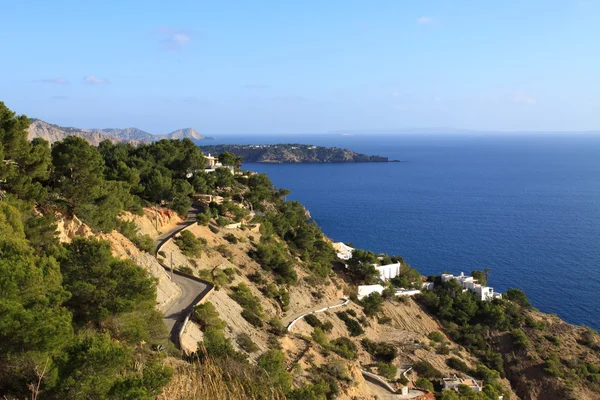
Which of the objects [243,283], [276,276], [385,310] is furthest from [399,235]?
[243,283]

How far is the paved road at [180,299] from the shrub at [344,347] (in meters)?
7.70

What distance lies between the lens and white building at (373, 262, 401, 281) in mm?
43691

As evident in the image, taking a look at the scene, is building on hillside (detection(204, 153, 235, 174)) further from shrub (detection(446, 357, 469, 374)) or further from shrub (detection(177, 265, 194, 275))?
shrub (detection(446, 357, 469, 374))

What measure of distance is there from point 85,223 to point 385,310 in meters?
23.8

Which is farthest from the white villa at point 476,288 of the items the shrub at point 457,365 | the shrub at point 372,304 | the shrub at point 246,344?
the shrub at point 246,344

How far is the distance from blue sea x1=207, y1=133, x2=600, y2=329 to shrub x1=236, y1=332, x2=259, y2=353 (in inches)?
1396

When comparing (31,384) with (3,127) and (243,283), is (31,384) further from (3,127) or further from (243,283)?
(243,283)

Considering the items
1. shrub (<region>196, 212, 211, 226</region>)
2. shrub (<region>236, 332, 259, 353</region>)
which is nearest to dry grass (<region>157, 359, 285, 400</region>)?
shrub (<region>236, 332, 259, 353</region>)

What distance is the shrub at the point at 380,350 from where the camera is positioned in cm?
2916

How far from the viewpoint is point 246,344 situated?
2044 cm

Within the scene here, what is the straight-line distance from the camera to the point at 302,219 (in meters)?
48.8

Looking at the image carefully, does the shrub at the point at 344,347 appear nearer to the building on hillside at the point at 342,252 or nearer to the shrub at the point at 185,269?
the shrub at the point at 185,269

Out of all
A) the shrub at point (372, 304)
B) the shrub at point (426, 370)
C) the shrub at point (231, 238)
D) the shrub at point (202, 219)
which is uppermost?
the shrub at point (202, 219)

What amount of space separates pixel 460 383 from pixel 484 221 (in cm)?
5773
